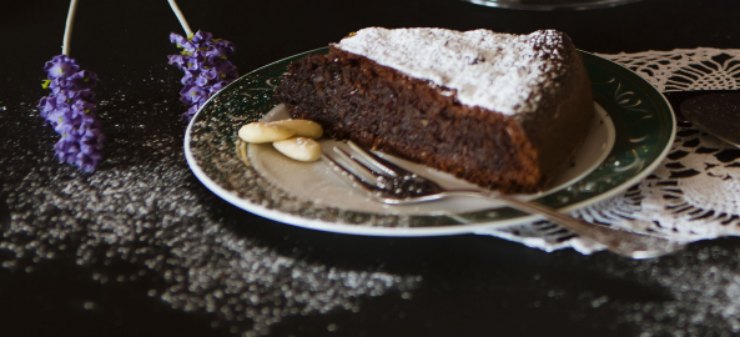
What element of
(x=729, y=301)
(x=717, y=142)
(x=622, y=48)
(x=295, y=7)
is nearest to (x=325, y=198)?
(x=729, y=301)

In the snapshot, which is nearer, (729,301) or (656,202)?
(729,301)

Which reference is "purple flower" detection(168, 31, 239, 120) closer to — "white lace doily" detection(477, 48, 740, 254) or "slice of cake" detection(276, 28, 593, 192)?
"slice of cake" detection(276, 28, 593, 192)

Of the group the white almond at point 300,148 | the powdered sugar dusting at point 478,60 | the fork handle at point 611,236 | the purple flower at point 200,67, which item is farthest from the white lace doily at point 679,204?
the purple flower at point 200,67

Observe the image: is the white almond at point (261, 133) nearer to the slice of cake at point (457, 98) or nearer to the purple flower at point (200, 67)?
the slice of cake at point (457, 98)

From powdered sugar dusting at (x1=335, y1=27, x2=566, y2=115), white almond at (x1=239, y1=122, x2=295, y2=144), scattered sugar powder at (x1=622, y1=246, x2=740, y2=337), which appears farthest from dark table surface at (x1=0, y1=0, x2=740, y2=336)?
powdered sugar dusting at (x1=335, y1=27, x2=566, y2=115)

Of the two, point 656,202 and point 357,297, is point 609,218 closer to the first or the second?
point 656,202

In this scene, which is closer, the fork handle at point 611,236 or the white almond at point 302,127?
the fork handle at point 611,236
